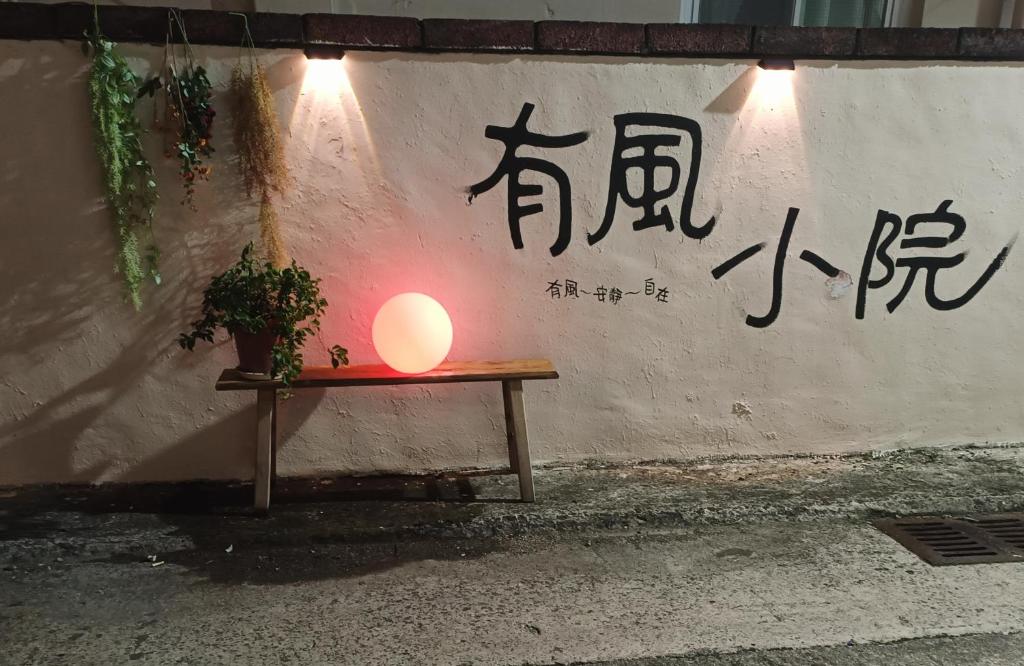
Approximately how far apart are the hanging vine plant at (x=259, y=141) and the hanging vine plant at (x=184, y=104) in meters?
0.16

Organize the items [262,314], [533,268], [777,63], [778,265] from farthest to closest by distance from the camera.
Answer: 1. [778,265]
2. [533,268]
3. [777,63]
4. [262,314]

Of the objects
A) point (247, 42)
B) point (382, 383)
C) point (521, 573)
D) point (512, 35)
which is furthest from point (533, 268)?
point (247, 42)

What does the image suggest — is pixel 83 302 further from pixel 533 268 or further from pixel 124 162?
pixel 533 268

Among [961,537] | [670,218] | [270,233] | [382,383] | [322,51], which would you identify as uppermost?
[322,51]

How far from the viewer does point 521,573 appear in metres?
3.65

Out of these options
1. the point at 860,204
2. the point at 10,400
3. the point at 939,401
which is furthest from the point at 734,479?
the point at 10,400

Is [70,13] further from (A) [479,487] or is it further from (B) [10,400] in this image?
(A) [479,487]

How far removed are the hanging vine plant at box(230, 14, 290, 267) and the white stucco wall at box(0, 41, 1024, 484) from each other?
3.5 inches

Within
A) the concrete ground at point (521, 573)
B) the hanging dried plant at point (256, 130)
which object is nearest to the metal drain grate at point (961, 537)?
the concrete ground at point (521, 573)

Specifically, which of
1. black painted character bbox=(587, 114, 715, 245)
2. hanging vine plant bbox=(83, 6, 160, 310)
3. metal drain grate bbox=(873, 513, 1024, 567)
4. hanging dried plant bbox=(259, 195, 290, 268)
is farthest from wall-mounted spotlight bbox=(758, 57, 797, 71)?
hanging vine plant bbox=(83, 6, 160, 310)

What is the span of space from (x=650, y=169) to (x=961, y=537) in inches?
108

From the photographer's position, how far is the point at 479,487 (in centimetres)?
444

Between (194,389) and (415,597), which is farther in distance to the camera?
(194,389)

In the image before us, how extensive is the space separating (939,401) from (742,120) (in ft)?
7.83
